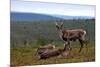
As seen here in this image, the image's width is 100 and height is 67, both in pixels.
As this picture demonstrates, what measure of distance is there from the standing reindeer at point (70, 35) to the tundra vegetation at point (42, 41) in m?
0.04

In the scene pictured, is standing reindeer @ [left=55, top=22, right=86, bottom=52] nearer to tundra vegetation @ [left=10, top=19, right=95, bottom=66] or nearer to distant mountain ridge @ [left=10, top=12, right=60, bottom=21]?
tundra vegetation @ [left=10, top=19, right=95, bottom=66]

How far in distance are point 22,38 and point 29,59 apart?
26 centimetres

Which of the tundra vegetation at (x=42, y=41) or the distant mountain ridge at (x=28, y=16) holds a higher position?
the distant mountain ridge at (x=28, y=16)

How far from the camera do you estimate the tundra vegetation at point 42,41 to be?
7.52 ft

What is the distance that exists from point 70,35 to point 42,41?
373 millimetres

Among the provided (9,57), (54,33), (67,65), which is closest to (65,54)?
(67,65)

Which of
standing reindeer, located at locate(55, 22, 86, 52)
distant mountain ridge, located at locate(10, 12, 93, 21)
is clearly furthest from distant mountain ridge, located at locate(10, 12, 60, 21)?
standing reindeer, located at locate(55, 22, 86, 52)

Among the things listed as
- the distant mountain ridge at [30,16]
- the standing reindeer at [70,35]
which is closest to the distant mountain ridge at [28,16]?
the distant mountain ridge at [30,16]

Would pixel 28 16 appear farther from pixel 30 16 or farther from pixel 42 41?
pixel 42 41

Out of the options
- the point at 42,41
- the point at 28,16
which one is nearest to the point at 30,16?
the point at 28,16

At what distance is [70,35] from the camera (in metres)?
2.53

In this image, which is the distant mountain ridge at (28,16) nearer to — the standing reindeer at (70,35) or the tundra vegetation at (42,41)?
the tundra vegetation at (42,41)

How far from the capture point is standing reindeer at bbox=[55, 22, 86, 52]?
249 cm

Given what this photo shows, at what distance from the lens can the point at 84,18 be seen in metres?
2.61
